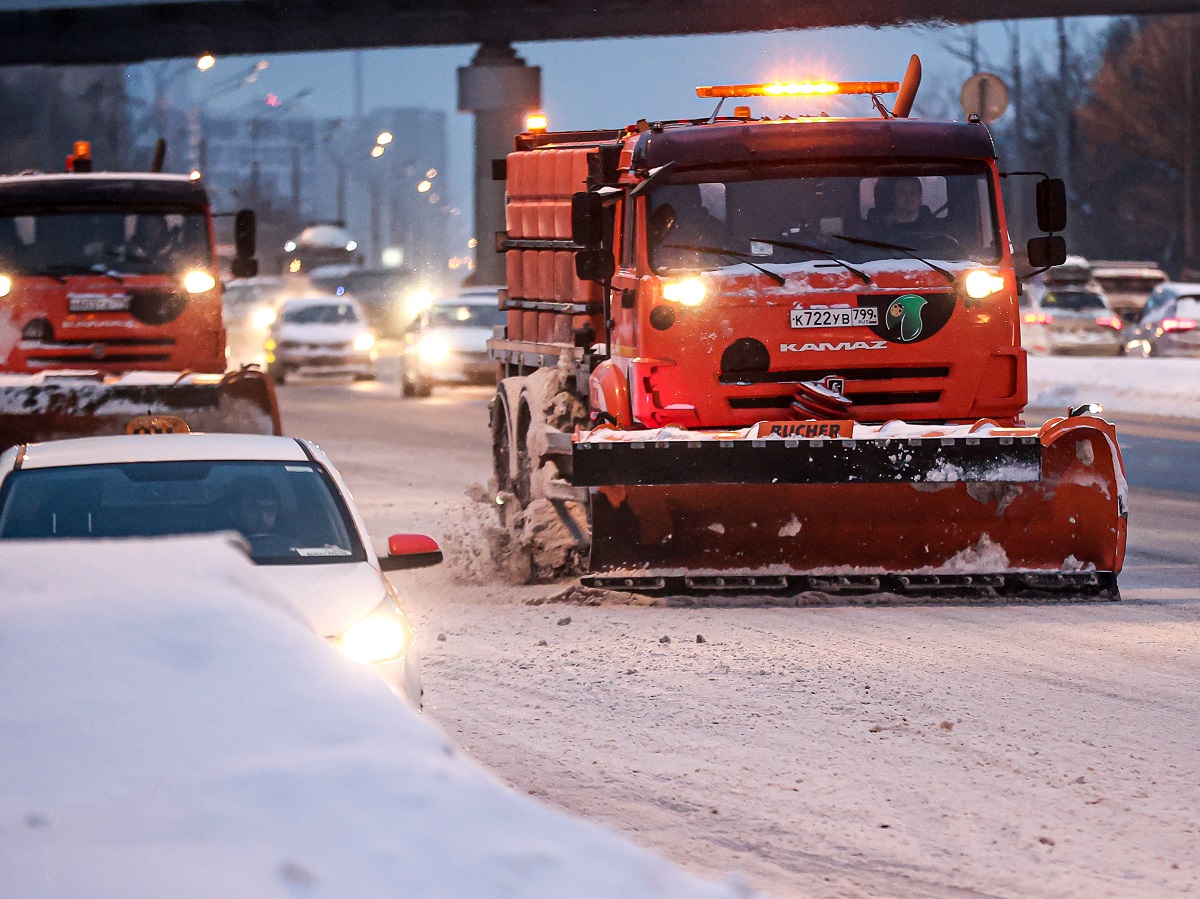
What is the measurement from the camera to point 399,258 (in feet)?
349

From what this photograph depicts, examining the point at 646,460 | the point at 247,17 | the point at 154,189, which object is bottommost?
the point at 646,460

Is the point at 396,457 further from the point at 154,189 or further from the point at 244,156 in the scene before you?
the point at 244,156

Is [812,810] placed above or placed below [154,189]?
below

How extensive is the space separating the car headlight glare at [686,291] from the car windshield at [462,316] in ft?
69.8

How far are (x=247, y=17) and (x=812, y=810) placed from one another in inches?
1664

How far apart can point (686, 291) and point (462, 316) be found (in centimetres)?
2180

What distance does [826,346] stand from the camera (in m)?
11.8

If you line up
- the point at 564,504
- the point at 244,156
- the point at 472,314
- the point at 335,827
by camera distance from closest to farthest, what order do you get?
the point at 335,827 < the point at 564,504 < the point at 472,314 < the point at 244,156

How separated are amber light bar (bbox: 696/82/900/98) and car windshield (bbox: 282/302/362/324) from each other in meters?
26.2

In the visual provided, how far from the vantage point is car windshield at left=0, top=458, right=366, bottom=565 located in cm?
740

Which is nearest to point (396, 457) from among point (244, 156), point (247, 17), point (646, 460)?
point (646, 460)

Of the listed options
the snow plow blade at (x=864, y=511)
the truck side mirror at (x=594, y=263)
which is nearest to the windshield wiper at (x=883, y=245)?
the snow plow blade at (x=864, y=511)

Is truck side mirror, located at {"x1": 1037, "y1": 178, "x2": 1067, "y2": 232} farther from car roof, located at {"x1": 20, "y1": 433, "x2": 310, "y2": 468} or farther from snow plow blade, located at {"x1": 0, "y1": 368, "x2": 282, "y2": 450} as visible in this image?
snow plow blade, located at {"x1": 0, "y1": 368, "x2": 282, "y2": 450}

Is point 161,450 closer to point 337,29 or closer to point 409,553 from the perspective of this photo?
point 409,553
